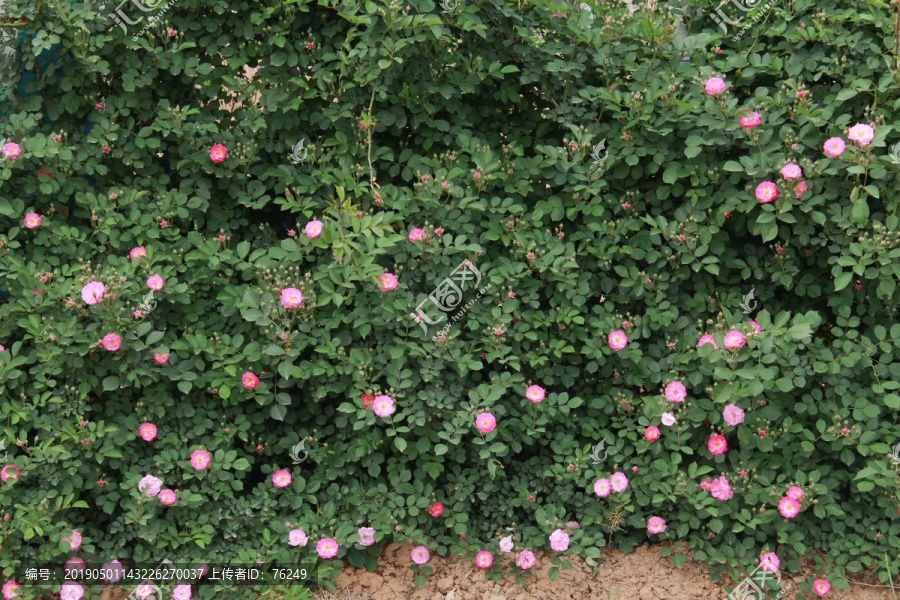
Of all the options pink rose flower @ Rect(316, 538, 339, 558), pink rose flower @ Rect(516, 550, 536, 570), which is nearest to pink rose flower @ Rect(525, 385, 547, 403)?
pink rose flower @ Rect(516, 550, 536, 570)

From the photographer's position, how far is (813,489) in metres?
2.75

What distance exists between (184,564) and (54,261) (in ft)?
4.12

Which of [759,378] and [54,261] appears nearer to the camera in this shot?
[759,378]

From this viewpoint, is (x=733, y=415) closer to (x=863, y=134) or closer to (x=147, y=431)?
(x=863, y=134)

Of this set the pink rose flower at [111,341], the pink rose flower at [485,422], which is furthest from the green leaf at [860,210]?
the pink rose flower at [111,341]

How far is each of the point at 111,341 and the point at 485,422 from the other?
1.38 metres

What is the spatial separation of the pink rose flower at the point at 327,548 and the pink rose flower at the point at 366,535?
10cm

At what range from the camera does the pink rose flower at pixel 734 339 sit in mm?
2656

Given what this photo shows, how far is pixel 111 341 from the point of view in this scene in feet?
8.64

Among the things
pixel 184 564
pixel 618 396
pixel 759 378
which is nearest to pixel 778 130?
pixel 759 378

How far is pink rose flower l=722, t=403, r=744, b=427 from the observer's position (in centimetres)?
276

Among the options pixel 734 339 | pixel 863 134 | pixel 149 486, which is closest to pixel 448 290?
pixel 734 339

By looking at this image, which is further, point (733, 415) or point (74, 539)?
point (733, 415)

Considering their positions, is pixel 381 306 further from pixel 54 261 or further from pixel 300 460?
pixel 54 261
